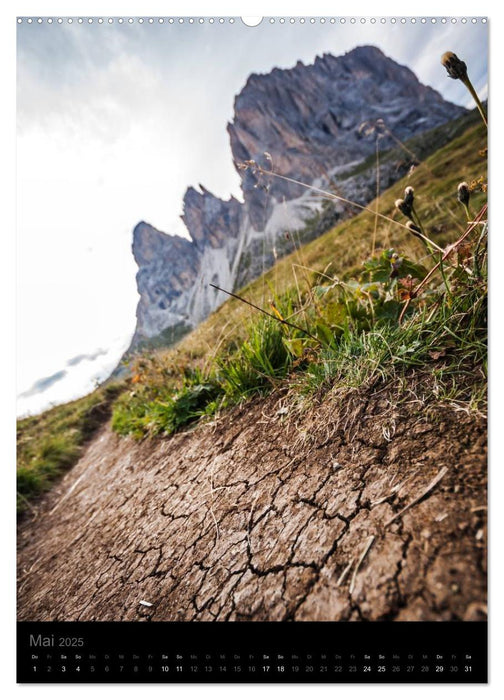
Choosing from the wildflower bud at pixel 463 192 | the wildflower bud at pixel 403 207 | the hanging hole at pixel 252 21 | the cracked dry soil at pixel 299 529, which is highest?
the hanging hole at pixel 252 21

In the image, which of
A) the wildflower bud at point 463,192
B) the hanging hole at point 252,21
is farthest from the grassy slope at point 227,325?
the hanging hole at point 252,21

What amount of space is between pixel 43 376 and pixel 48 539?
56.5 inches

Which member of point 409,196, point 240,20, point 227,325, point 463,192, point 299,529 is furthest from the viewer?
point 227,325

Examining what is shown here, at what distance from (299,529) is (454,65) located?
5.62ft

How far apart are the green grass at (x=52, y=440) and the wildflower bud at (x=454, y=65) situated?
3.30m

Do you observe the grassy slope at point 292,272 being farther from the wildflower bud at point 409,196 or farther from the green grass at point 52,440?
the green grass at point 52,440

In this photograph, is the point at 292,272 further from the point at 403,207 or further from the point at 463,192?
the point at 463,192

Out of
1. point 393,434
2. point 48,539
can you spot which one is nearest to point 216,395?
point 393,434

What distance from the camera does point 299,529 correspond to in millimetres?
990

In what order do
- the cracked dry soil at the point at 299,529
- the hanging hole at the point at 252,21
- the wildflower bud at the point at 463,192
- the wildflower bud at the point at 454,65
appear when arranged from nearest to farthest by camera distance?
1. the cracked dry soil at the point at 299,529
2. the wildflower bud at the point at 454,65
3. the wildflower bud at the point at 463,192
4. the hanging hole at the point at 252,21

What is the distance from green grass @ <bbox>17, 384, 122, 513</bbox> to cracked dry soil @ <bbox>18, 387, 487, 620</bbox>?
164 centimetres

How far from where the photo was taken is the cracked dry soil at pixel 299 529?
728 millimetres

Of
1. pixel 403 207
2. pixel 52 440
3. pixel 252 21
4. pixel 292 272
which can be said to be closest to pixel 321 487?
pixel 403 207

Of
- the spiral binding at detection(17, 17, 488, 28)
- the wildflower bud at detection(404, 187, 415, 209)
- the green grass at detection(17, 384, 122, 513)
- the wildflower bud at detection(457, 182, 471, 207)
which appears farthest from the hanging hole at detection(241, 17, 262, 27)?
the green grass at detection(17, 384, 122, 513)
